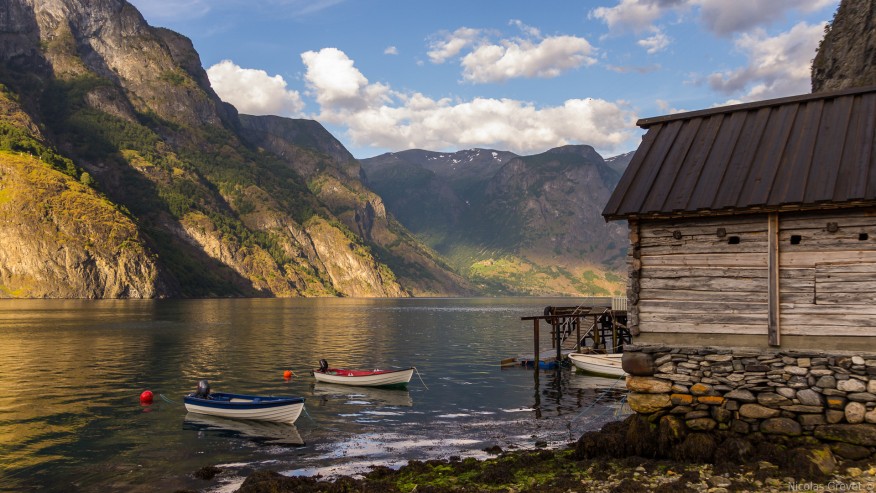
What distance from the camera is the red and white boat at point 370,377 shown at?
4072 cm

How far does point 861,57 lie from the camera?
152 feet

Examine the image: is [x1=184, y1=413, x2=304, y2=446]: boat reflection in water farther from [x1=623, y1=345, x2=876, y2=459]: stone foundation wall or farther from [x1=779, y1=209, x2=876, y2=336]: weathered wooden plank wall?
[x1=779, y1=209, x2=876, y2=336]: weathered wooden plank wall

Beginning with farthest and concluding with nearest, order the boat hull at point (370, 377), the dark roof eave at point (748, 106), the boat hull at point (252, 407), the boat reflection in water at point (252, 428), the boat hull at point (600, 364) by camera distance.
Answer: the boat hull at point (600, 364) < the boat hull at point (370, 377) < the boat hull at point (252, 407) < the boat reflection in water at point (252, 428) < the dark roof eave at point (748, 106)

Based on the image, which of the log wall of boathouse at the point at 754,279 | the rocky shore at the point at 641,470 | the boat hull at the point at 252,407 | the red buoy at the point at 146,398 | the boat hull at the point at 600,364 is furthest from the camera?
the boat hull at the point at 600,364

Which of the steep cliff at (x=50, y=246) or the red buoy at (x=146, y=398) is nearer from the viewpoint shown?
the red buoy at (x=146, y=398)

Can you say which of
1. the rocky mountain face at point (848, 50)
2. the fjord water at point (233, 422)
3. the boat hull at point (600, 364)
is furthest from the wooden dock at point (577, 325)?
the rocky mountain face at point (848, 50)

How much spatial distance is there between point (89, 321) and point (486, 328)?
62.0 m

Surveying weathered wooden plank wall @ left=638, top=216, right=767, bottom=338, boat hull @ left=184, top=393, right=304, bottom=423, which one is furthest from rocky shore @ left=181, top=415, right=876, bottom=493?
boat hull @ left=184, top=393, right=304, bottom=423

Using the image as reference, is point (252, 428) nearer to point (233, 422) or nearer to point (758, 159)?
point (233, 422)

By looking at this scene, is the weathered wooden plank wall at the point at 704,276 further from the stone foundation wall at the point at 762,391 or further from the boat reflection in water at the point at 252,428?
the boat reflection in water at the point at 252,428

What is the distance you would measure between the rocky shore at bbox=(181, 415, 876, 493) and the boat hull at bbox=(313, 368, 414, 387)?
2066 cm

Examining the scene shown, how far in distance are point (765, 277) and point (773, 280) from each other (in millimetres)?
236

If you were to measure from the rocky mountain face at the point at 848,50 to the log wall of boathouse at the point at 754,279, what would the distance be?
3345cm

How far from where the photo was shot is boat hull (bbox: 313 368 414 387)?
40719 mm
